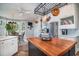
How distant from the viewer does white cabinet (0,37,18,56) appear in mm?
2635

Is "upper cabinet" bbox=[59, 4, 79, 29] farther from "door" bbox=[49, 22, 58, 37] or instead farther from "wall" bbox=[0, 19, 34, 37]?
"wall" bbox=[0, 19, 34, 37]

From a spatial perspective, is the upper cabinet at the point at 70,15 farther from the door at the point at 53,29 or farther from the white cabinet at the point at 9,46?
the white cabinet at the point at 9,46

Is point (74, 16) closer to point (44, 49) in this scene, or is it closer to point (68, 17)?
point (68, 17)

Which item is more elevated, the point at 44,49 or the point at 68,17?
the point at 68,17

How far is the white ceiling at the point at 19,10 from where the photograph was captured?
260 cm

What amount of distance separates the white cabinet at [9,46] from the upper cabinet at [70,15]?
1002 mm

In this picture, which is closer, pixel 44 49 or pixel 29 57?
pixel 44 49

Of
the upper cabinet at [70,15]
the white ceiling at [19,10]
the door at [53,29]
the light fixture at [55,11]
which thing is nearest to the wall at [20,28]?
the white ceiling at [19,10]

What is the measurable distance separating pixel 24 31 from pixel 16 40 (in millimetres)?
244

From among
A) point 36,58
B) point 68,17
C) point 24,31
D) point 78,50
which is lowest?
point 36,58

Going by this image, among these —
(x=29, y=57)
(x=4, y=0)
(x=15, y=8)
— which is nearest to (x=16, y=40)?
(x=29, y=57)

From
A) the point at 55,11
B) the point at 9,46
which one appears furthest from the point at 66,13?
the point at 9,46

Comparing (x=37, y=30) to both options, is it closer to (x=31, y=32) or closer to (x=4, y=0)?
(x=31, y=32)

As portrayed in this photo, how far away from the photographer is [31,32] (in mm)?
2635
